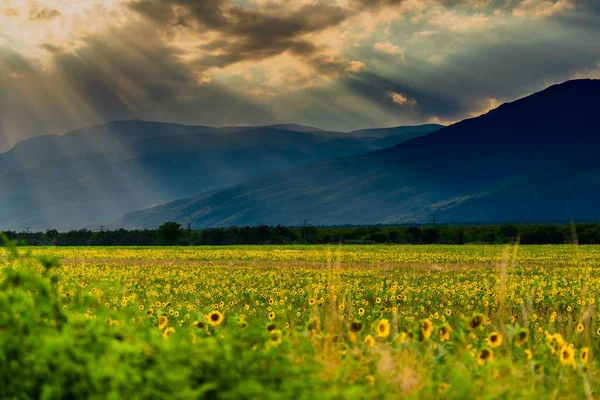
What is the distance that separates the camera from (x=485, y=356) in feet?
19.0

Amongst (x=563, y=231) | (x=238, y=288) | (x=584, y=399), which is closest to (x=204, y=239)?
(x=563, y=231)

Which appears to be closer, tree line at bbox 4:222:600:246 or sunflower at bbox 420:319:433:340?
sunflower at bbox 420:319:433:340

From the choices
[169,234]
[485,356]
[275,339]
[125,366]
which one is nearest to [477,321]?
[485,356]

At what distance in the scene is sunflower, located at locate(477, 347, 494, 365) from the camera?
18.6 feet

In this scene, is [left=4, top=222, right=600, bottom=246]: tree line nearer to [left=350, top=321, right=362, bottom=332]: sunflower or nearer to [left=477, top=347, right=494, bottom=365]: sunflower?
[left=350, top=321, right=362, bottom=332]: sunflower

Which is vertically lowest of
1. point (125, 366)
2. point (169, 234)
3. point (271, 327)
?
point (271, 327)

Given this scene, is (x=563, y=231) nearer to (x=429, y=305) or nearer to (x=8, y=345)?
(x=429, y=305)

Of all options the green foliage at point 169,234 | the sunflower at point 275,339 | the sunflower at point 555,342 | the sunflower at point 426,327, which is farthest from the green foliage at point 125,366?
the green foliage at point 169,234

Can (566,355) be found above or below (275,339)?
below

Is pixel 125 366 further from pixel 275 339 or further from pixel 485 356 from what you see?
pixel 485 356

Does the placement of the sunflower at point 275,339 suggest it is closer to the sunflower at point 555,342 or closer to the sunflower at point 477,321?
the sunflower at point 477,321

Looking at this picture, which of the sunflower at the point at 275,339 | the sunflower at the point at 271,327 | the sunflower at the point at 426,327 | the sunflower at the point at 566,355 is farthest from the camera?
the sunflower at the point at 271,327

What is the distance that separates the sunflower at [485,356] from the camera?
18.6ft

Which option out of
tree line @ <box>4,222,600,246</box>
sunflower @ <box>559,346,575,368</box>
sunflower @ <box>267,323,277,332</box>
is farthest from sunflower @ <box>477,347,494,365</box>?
tree line @ <box>4,222,600,246</box>
